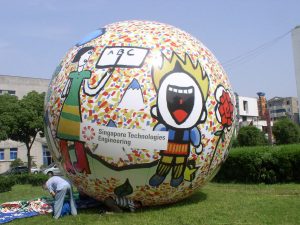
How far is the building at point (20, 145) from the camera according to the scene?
50375 mm

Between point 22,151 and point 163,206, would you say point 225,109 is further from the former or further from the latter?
point 22,151

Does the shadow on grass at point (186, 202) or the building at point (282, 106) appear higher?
the building at point (282, 106)

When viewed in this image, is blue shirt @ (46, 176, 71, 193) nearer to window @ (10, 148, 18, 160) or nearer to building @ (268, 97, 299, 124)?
window @ (10, 148, 18, 160)

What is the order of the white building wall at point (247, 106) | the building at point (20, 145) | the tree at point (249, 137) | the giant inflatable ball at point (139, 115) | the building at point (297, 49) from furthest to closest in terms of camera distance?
the white building wall at point (247, 106) < the building at point (20, 145) < the building at point (297, 49) < the tree at point (249, 137) < the giant inflatable ball at point (139, 115)

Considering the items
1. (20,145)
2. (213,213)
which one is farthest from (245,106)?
(213,213)

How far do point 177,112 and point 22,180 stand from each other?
52.5 ft

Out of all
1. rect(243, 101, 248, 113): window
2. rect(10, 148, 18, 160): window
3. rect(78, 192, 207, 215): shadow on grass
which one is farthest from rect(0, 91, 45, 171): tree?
rect(243, 101, 248, 113): window

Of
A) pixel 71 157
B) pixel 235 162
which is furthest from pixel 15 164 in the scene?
pixel 71 157

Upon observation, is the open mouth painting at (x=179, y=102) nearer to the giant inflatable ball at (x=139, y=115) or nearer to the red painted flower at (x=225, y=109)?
the giant inflatable ball at (x=139, y=115)

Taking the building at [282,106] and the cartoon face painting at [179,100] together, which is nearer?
the cartoon face painting at [179,100]

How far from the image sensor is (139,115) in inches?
332

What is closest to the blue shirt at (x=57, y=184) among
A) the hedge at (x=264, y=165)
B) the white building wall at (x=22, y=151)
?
the hedge at (x=264, y=165)

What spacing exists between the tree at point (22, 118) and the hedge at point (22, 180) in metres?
8.13

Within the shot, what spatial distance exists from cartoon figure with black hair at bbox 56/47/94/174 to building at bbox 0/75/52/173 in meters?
42.6
